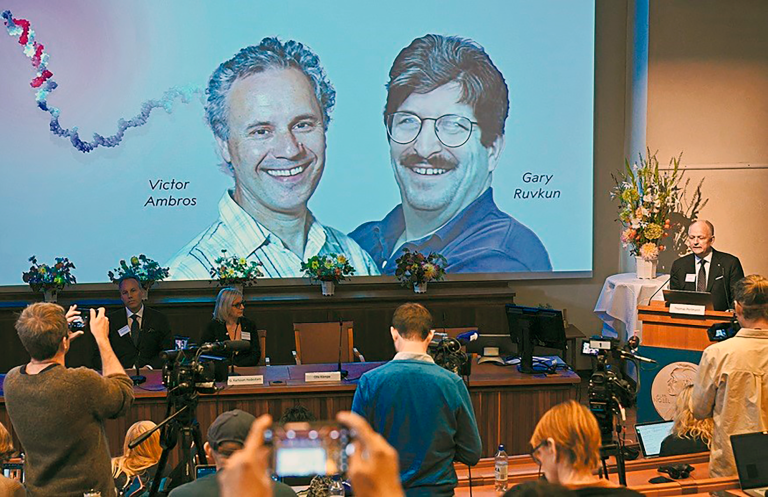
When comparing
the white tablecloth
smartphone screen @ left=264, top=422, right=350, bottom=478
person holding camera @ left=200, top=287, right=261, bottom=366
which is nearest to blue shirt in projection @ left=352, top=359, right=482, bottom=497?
smartphone screen @ left=264, top=422, right=350, bottom=478

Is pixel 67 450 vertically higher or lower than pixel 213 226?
lower

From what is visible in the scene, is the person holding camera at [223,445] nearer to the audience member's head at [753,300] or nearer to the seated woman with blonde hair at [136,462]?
the seated woman with blonde hair at [136,462]

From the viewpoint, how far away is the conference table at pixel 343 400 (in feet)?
16.9

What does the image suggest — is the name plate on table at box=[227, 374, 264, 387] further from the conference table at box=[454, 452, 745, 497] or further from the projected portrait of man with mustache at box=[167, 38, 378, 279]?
the projected portrait of man with mustache at box=[167, 38, 378, 279]

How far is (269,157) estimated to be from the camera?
25.9ft

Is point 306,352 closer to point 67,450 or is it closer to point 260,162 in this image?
point 260,162

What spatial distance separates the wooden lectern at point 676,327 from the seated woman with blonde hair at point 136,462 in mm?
3275

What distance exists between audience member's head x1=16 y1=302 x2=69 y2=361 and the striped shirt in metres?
4.85

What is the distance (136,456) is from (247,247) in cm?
425

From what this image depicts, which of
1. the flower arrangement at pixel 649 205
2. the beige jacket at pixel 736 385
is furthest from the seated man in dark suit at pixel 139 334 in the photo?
the flower arrangement at pixel 649 205

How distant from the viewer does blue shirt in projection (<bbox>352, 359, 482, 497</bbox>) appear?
3152 mm

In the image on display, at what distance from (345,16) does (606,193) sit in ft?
10.1

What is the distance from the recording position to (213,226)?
787cm

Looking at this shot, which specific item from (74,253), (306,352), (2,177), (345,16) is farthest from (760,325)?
(2,177)
